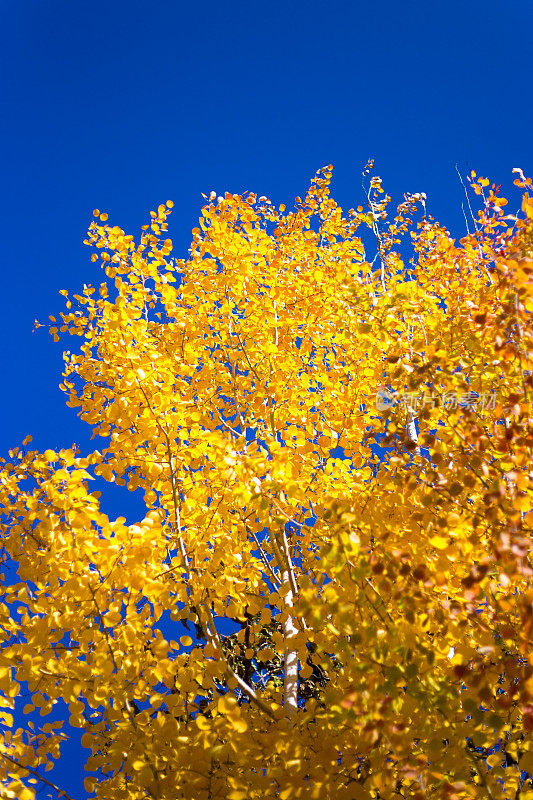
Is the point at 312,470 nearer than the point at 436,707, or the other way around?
the point at 436,707

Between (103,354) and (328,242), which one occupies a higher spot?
(328,242)

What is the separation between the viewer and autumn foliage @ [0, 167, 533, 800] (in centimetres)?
201

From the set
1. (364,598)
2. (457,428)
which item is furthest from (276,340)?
(364,598)

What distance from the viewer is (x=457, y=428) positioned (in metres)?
2.44

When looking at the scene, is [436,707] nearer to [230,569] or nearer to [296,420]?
[230,569]

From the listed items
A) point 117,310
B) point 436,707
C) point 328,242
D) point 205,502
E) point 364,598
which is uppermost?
point 328,242

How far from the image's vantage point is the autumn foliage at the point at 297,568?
2.01m

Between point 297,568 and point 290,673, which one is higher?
point 297,568

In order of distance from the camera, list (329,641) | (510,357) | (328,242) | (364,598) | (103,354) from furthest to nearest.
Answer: (328,242)
(103,354)
(329,641)
(510,357)
(364,598)

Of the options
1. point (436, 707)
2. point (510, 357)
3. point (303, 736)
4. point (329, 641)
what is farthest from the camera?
point (329, 641)

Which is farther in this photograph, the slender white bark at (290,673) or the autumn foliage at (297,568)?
the slender white bark at (290,673)

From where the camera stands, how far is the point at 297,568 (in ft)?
13.6

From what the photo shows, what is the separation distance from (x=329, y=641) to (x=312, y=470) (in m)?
1.08

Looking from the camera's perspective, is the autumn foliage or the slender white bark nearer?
the autumn foliage
